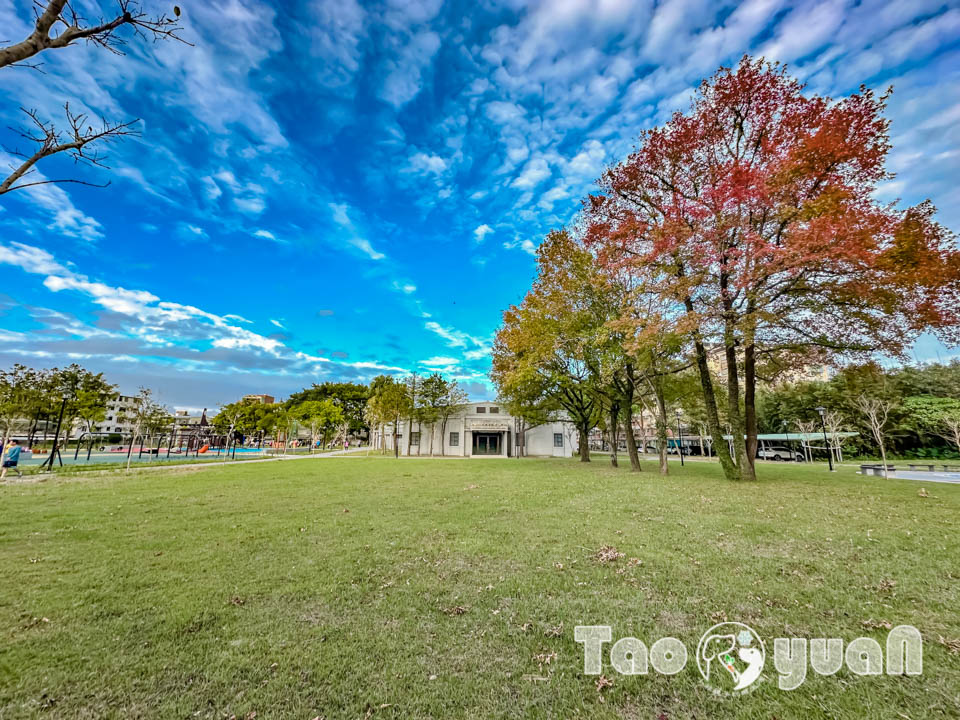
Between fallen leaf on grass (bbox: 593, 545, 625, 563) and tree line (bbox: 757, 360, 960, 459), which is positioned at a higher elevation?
tree line (bbox: 757, 360, 960, 459)

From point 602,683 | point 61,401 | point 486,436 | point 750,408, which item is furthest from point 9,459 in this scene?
point 486,436

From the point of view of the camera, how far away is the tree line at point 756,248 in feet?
33.6

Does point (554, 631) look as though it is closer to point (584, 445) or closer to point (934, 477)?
point (584, 445)

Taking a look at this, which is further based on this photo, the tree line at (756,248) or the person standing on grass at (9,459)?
the person standing on grass at (9,459)

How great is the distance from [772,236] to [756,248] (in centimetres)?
177

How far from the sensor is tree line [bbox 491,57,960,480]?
10227 mm

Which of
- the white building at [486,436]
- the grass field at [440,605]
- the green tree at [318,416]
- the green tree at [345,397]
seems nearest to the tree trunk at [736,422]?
the grass field at [440,605]

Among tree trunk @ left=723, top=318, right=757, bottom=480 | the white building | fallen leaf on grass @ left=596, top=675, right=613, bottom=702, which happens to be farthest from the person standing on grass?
the white building

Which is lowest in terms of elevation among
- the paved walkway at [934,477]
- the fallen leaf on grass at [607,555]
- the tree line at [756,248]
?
the paved walkway at [934,477]

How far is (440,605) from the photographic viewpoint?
399 centimetres

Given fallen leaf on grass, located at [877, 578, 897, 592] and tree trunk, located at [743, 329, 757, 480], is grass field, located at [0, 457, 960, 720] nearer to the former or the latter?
fallen leaf on grass, located at [877, 578, 897, 592]

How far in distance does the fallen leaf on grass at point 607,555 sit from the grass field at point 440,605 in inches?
6.0

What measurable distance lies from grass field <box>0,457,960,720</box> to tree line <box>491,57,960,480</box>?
214 inches

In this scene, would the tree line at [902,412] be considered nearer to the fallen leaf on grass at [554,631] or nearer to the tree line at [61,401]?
the fallen leaf on grass at [554,631]
